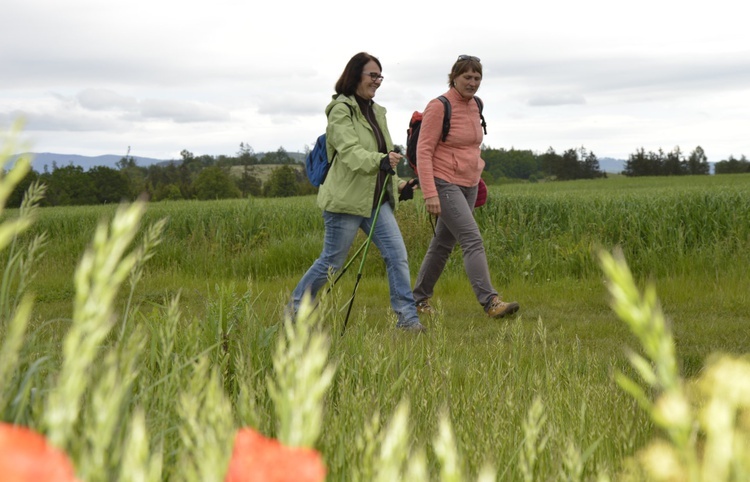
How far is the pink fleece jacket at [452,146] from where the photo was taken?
741cm

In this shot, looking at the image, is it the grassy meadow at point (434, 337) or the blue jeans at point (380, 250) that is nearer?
the grassy meadow at point (434, 337)

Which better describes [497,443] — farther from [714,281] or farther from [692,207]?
[692,207]

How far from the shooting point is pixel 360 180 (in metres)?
7.04

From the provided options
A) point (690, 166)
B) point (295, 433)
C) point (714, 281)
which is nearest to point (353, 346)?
point (295, 433)

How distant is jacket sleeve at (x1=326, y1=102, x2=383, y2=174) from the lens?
666cm

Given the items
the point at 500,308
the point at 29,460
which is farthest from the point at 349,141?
the point at 29,460

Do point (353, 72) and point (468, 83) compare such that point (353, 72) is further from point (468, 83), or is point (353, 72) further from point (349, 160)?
point (468, 83)

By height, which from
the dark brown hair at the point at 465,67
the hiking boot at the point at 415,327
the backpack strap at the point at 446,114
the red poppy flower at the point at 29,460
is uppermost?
the dark brown hair at the point at 465,67

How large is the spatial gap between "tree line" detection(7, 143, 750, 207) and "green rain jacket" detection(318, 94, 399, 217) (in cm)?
3828

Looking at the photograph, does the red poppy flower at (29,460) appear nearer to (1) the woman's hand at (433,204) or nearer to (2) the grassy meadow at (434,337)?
(2) the grassy meadow at (434,337)

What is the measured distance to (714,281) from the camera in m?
9.42

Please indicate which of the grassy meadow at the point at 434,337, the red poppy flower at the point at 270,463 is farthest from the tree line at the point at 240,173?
the red poppy flower at the point at 270,463

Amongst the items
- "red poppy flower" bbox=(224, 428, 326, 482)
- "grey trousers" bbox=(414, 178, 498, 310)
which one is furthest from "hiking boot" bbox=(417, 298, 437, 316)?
"red poppy flower" bbox=(224, 428, 326, 482)

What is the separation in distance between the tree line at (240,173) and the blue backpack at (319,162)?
3799cm
